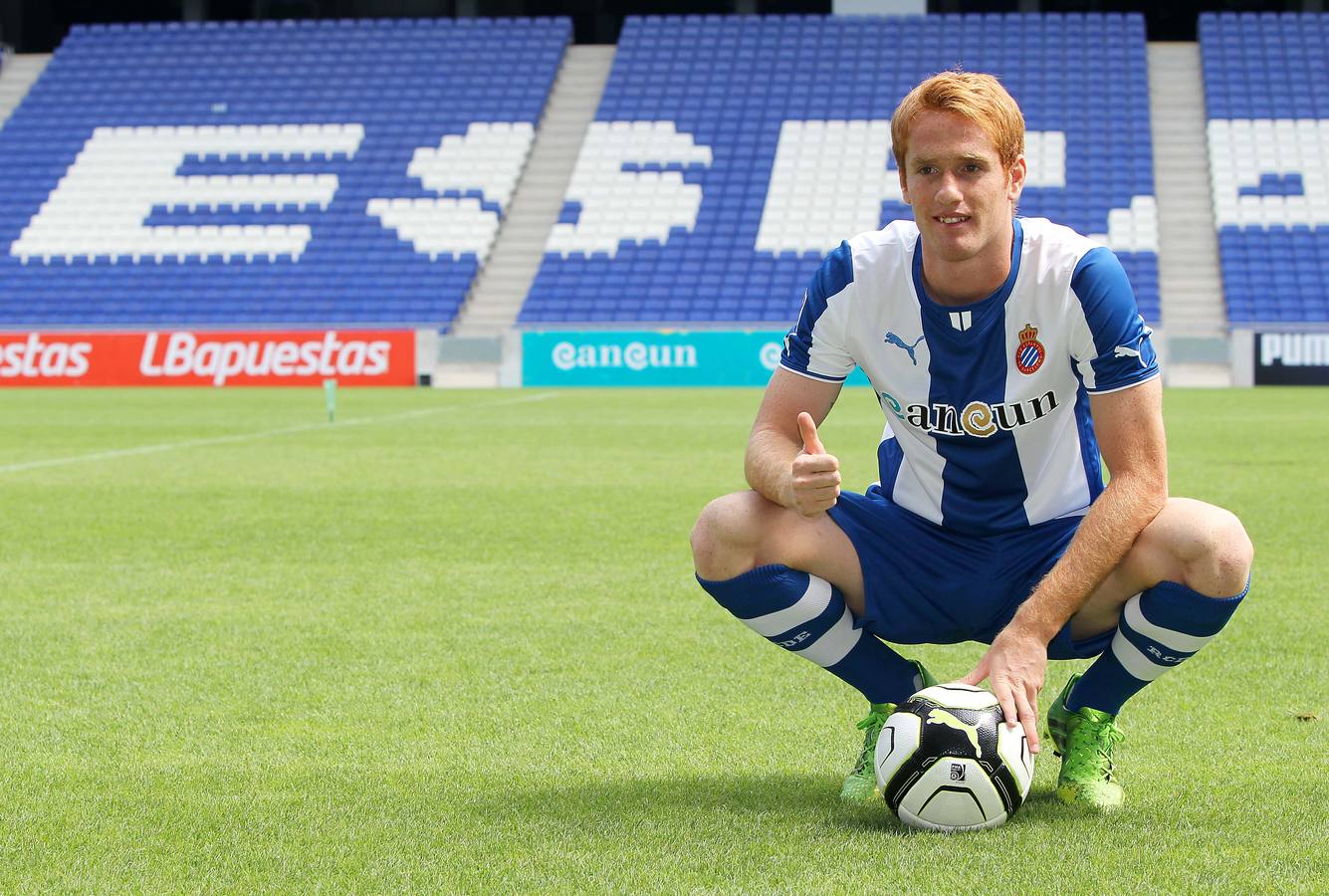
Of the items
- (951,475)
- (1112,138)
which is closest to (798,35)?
(1112,138)

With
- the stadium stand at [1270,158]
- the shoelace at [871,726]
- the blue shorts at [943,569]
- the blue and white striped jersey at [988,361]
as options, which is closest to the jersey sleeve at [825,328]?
the blue and white striped jersey at [988,361]

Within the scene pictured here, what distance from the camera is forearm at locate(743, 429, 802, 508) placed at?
10.4 feet

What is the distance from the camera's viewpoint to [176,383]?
24.5 meters

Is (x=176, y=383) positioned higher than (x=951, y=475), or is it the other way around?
(x=951, y=475)

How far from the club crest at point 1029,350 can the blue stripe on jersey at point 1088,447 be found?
200 mm

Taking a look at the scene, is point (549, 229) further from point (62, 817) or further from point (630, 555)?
point (62, 817)

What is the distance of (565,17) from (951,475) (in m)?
30.8

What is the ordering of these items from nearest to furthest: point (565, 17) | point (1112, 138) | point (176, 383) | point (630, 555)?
point (630, 555), point (176, 383), point (1112, 138), point (565, 17)

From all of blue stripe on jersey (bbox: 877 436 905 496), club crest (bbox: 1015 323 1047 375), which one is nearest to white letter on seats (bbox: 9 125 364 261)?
blue stripe on jersey (bbox: 877 436 905 496)

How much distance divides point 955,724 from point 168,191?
28.6 m

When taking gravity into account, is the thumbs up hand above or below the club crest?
below

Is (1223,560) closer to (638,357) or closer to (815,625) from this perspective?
(815,625)

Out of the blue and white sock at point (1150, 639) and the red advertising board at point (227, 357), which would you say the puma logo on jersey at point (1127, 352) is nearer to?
the blue and white sock at point (1150, 639)

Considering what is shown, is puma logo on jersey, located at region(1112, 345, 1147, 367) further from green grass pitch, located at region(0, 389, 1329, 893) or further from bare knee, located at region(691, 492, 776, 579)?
green grass pitch, located at region(0, 389, 1329, 893)
